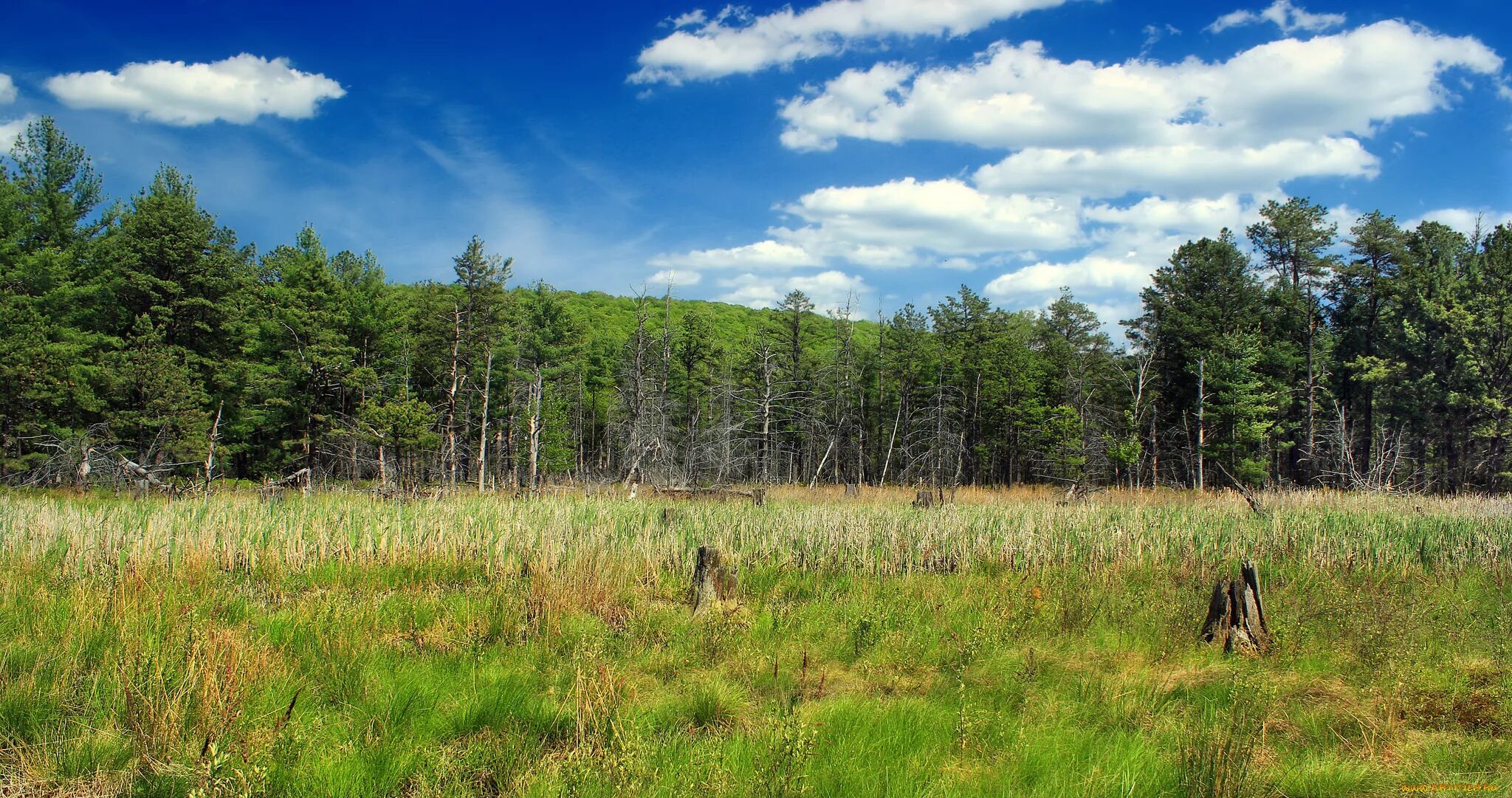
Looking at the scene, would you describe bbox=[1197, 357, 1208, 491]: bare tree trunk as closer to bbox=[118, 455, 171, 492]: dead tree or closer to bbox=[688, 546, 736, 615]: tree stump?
bbox=[688, 546, 736, 615]: tree stump

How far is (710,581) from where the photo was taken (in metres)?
6.98

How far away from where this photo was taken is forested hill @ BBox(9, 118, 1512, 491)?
25.5 meters

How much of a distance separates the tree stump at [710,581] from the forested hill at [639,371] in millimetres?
12105

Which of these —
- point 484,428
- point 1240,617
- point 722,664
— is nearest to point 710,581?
point 722,664

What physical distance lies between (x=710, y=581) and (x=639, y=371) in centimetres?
2114

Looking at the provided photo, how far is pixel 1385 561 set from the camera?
9562 mm

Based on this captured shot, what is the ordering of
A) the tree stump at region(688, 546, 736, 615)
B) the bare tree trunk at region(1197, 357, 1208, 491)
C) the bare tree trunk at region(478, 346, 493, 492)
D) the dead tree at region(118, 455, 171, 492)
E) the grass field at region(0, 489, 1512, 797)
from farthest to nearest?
the bare tree trunk at region(478, 346, 493, 492) → the bare tree trunk at region(1197, 357, 1208, 491) → the dead tree at region(118, 455, 171, 492) → the tree stump at region(688, 546, 736, 615) → the grass field at region(0, 489, 1512, 797)

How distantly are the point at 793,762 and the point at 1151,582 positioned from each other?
22.6 feet

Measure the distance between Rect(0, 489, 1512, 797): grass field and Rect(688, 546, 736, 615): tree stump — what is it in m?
0.24

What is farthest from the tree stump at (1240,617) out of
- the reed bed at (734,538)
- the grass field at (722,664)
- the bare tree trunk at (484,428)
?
the bare tree trunk at (484,428)

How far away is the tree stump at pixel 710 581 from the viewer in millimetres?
6867

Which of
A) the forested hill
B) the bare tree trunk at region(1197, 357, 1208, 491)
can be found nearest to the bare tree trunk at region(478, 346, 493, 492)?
the forested hill

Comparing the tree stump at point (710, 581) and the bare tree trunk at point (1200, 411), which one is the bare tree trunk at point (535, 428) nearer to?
the tree stump at point (710, 581)

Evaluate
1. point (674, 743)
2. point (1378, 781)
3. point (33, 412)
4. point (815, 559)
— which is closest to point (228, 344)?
point (33, 412)
